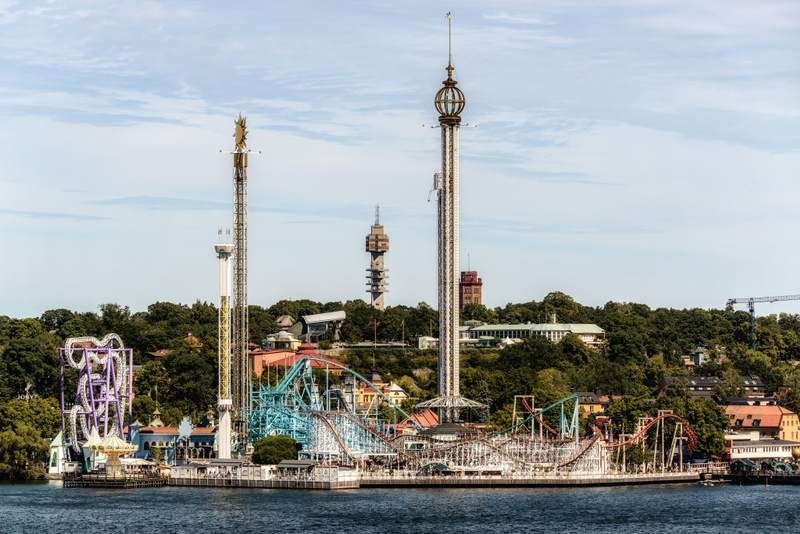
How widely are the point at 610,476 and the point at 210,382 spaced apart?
56.0 m

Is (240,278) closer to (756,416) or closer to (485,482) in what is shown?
(485,482)

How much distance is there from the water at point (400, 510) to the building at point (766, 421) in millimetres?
37316

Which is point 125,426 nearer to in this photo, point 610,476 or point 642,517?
point 610,476

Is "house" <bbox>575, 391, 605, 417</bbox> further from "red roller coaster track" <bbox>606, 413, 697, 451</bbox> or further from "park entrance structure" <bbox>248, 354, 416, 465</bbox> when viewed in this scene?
"red roller coaster track" <bbox>606, 413, 697, 451</bbox>

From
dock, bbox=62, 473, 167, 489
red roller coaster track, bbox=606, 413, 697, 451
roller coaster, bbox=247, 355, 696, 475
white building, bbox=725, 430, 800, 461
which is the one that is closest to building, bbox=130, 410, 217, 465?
roller coaster, bbox=247, 355, 696, 475

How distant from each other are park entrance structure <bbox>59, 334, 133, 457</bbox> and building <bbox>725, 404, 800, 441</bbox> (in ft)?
201

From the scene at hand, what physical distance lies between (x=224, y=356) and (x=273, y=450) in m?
10.3

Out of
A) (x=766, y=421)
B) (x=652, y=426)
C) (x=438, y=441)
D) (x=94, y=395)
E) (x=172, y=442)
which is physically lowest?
(x=172, y=442)

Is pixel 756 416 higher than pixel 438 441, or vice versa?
pixel 756 416

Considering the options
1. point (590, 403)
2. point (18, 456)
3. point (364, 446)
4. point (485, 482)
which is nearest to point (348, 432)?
point (364, 446)

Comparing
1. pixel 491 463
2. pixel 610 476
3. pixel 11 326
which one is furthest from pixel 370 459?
pixel 11 326

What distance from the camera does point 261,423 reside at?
15362 cm

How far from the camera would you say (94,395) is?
157m

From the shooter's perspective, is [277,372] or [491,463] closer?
[491,463]
